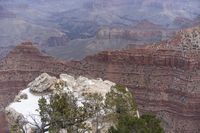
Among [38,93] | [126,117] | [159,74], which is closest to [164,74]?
[159,74]

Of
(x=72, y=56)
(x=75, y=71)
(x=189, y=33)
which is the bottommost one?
(x=72, y=56)

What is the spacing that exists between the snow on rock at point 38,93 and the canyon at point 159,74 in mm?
31762

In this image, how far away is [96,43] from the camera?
17475cm

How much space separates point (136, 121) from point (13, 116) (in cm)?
1097

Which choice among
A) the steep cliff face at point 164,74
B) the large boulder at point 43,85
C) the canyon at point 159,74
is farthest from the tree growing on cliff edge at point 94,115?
the steep cliff face at point 164,74

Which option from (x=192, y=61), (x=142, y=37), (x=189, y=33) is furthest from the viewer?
(x=142, y=37)

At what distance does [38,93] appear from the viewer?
47.8 metres

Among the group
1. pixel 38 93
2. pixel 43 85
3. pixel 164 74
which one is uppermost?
pixel 43 85

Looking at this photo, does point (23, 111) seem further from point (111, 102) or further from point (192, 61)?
point (192, 61)

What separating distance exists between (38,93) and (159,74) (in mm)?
39818

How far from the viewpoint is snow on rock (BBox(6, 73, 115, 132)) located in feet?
139

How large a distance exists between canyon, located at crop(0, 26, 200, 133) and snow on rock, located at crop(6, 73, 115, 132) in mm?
31762

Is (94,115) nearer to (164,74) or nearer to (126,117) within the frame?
(126,117)

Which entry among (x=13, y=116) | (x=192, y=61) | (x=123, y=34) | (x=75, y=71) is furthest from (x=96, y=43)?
(x=13, y=116)
